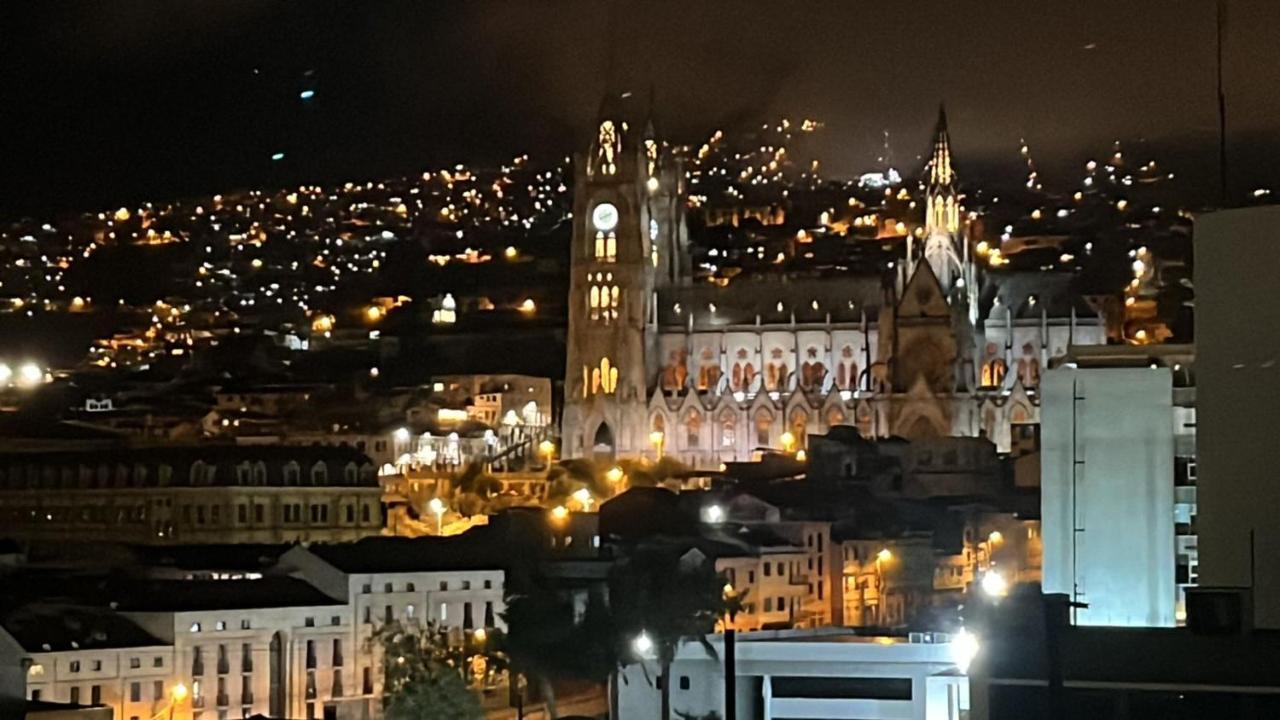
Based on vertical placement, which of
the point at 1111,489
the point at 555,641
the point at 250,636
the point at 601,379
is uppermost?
the point at 601,379

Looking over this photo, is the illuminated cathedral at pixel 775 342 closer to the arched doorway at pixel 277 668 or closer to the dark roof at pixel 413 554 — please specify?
the dark roof at pixel 413 554

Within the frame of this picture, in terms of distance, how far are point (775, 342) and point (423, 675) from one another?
2286 inches

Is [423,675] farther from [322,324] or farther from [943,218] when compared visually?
[322,324]

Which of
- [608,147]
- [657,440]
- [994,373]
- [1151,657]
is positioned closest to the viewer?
[1151,657]

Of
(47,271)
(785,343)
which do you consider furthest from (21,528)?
(47,271)

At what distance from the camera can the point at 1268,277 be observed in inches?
827

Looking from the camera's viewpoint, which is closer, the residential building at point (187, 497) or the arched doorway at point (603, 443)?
the residential building at point (187, 497)

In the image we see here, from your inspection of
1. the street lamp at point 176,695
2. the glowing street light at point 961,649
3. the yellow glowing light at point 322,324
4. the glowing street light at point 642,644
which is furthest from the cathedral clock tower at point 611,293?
the glowing street light at point 961,649

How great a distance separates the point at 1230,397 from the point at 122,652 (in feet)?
80.6

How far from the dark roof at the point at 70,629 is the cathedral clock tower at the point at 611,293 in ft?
150

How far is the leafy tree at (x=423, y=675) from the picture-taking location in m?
34.3

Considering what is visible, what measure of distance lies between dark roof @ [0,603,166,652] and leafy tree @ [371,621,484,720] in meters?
4.04

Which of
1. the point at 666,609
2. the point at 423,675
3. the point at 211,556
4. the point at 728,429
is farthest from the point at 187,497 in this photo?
the point at 666,609

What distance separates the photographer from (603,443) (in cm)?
8800
